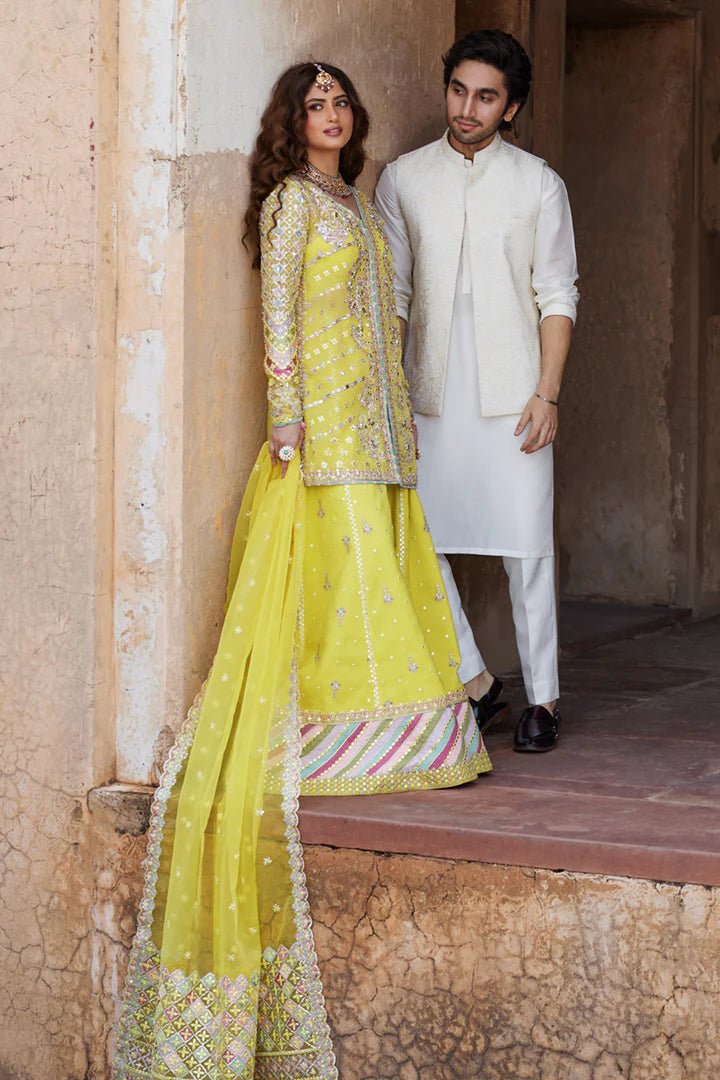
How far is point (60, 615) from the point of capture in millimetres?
3973

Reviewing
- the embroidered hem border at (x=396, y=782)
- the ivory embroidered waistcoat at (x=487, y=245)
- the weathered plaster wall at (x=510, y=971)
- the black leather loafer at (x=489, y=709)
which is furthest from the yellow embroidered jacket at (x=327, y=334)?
the weathered plaster wall at (x=510, y=971)

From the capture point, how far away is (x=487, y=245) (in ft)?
14.8

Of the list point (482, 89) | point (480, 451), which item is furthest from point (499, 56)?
point (480, 451)

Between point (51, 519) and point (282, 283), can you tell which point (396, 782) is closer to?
point (51, 519)

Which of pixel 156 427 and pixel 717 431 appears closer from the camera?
pixel 156 427

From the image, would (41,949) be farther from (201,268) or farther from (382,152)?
(382,152)

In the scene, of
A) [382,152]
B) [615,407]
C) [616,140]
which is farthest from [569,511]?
[382,152]

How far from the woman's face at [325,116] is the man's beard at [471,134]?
456 millimetres

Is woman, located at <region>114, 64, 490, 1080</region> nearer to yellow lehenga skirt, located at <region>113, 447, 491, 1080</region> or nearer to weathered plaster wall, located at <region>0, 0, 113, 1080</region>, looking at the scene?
yellow lehenga skirt, located at <region>113, 447, 491, 1080</region>

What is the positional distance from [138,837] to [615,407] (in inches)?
176

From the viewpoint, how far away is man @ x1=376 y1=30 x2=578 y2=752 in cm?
450

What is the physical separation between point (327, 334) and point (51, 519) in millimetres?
789

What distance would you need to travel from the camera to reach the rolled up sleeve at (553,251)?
450 centimetres

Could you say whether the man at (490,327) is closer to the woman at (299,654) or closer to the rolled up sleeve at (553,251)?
the rolled up sleeve at (553,251)
